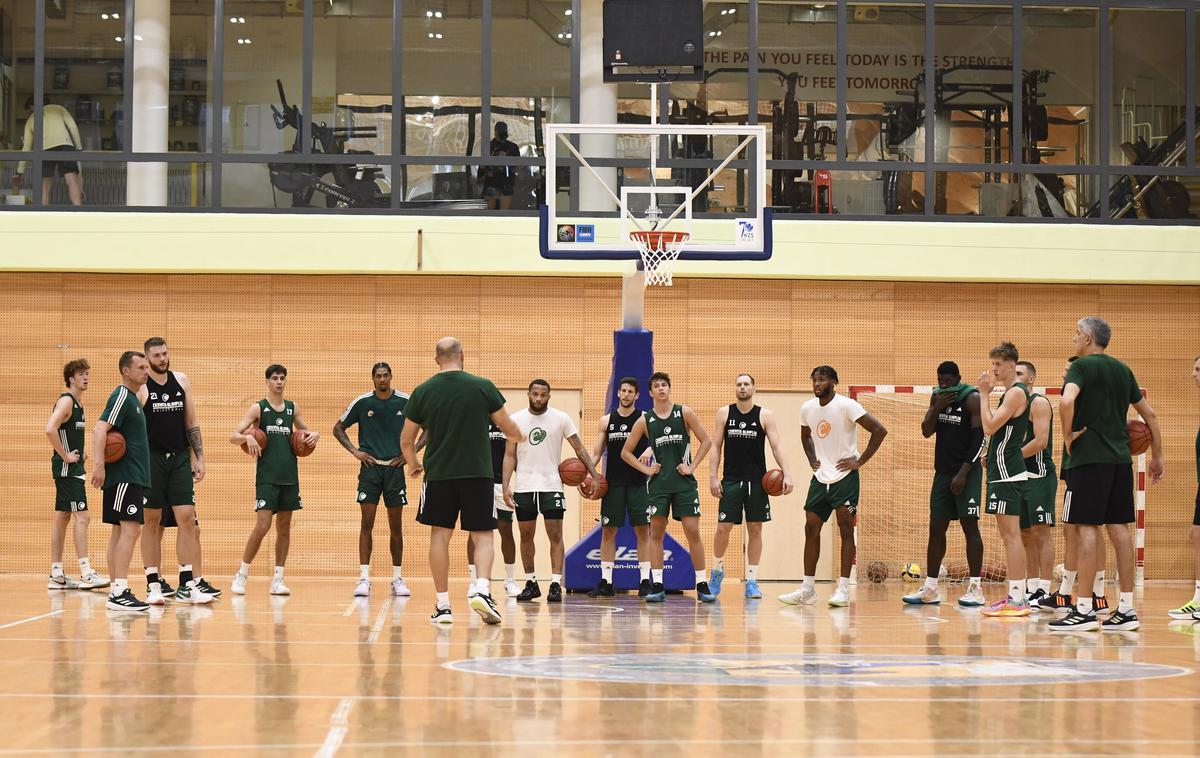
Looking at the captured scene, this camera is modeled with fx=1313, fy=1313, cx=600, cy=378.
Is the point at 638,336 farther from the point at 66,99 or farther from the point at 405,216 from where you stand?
the point at 66,99

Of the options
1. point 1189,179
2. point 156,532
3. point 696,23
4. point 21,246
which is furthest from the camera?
point 1189,179

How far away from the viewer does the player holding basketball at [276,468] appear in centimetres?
1113

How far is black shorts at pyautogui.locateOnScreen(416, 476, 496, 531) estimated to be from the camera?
8.58 meters

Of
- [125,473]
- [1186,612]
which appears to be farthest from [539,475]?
[1186,612]

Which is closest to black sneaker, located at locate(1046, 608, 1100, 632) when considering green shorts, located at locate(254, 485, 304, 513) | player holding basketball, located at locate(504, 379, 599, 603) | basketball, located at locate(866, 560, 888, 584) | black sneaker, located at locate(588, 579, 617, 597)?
black sneaker, located at locate(588, 579, 617, 597)

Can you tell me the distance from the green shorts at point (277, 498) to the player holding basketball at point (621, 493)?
2.64m

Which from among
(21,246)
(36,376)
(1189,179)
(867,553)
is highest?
(1189,179)

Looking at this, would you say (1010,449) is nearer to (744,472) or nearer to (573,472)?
(744,472)

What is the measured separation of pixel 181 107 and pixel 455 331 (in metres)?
4.04

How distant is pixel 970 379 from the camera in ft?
47.8

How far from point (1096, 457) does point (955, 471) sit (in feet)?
7.37

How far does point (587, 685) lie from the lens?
6.01 m

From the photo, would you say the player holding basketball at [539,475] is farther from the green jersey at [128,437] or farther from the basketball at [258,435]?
the green jersey at [128,437]

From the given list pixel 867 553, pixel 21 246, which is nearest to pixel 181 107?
pixel 21 246
